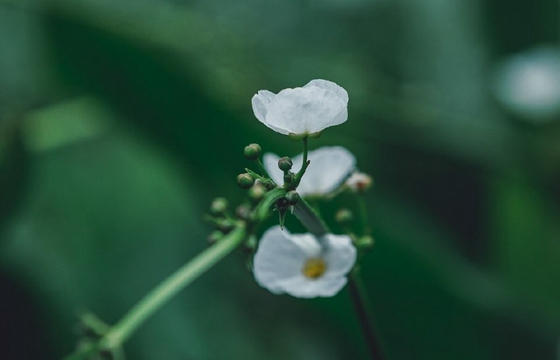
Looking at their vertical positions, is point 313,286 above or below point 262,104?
below

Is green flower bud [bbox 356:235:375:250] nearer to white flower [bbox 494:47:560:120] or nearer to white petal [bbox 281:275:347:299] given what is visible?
white petal [bbox 281:275:347:299]

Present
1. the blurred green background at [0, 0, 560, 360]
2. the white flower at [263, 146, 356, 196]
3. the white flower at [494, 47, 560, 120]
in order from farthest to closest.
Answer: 1. the white flower at [494, 47, 560, 120]
2. the blurred green background at [0, 0, 560, 360]
3. the white flower at [263, 146, 356, 196]

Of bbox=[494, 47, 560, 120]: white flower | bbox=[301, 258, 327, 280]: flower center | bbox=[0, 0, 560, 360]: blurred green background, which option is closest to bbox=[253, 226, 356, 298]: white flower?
bbox=[301, 258, 327, 280]: flower center

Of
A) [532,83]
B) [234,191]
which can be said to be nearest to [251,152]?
[234,191]

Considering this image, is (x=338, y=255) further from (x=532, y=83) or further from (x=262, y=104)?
(x=532, y=83)

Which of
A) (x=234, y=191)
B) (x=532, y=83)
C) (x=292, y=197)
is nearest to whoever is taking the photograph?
(x=292, y=197)

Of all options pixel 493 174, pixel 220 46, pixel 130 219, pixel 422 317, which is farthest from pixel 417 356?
pixel 220 46
